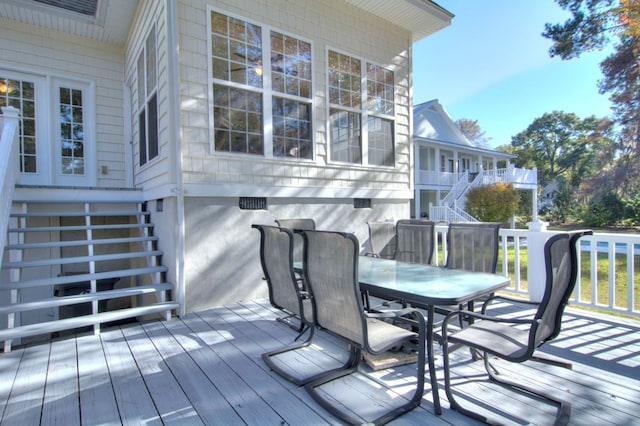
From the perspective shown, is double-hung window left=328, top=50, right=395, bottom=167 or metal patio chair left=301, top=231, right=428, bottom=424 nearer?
metal patio chair left=301, top=231, right=428, bottom=424

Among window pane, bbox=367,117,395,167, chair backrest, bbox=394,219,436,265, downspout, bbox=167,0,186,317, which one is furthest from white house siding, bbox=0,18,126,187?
chair backrest, bbox=394,219,436,265

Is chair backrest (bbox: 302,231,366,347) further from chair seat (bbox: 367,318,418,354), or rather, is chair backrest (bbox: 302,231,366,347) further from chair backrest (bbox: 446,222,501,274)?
chair backrest (bbox: 446,222,501,274)

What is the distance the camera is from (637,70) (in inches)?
529

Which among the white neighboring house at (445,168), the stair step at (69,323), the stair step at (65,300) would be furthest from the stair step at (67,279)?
the white neighboring house at (445,168)

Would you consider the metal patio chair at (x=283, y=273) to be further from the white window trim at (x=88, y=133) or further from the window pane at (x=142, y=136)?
the white window trim at (x=88, y=133)

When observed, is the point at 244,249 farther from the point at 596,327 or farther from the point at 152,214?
the point at 596,327

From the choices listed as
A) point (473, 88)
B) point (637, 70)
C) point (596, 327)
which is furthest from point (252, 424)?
point (473, 88)

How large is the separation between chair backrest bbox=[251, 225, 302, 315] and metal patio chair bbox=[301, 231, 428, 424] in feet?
0.93

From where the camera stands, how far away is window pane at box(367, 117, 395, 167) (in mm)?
6012

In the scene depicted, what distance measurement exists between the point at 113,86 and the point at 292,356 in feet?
19.7

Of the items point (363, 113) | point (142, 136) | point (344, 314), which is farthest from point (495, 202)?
point (344, 314)

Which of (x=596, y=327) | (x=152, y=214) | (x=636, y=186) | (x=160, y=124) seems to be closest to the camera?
(x=596, y=327)

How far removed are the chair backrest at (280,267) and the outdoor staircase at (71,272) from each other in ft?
5.56

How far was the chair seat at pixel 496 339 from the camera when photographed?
1.76 metres
